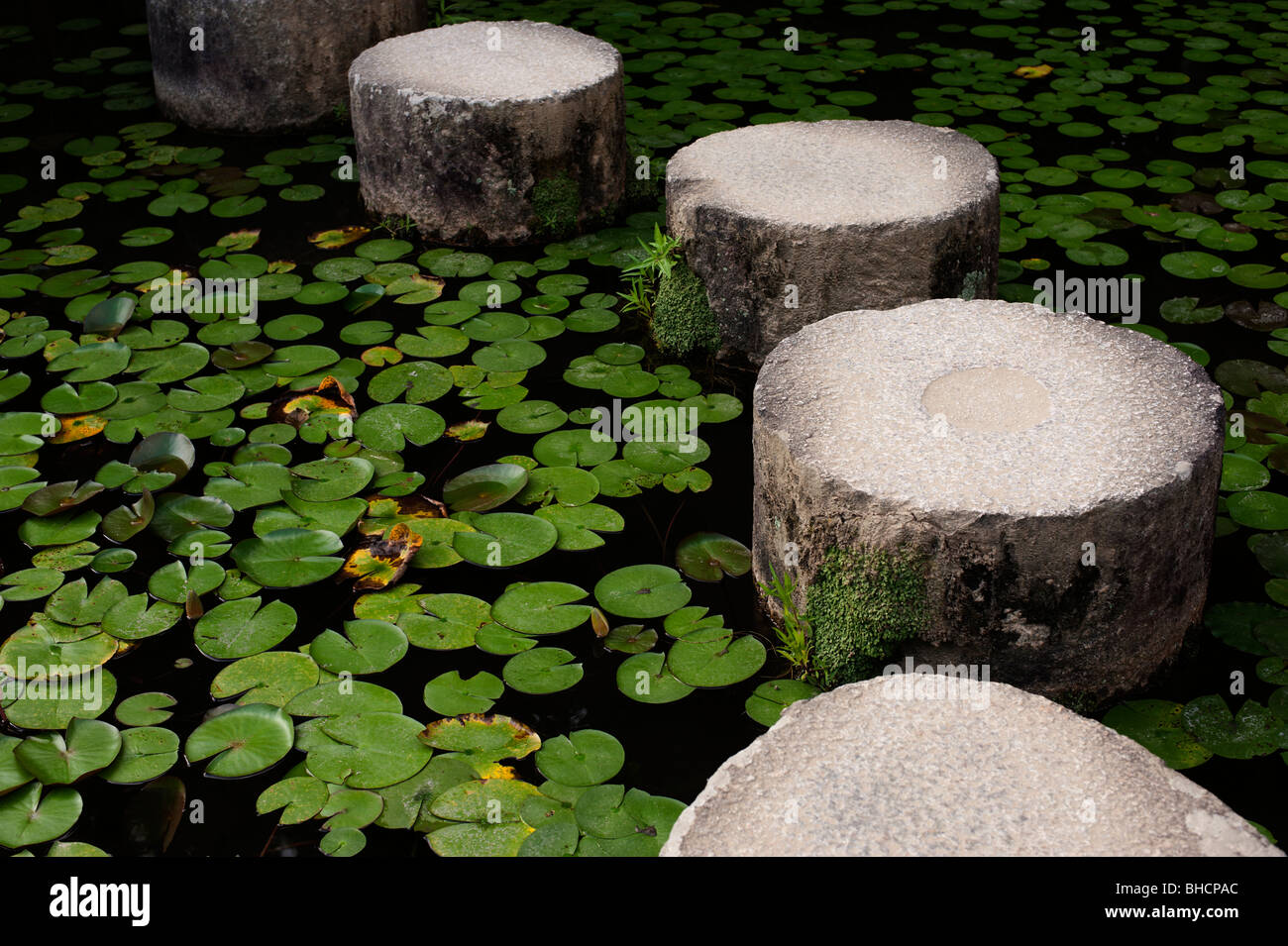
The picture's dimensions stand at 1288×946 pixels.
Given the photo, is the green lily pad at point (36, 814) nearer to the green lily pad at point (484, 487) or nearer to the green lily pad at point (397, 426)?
the green lily pad at point (484, 487)

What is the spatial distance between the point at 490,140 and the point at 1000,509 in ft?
6.12

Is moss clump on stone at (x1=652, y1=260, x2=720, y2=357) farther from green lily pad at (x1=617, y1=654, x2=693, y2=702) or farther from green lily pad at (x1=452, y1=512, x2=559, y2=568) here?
green lily pad at (x1=617, y1=654, x2=693, y2=702)

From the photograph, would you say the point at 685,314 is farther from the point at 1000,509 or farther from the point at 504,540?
the point at 1000,509

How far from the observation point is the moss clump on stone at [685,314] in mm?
2730

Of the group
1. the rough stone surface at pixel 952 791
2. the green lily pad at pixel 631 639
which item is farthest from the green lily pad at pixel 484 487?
the rough stone surface at pixel 952 791

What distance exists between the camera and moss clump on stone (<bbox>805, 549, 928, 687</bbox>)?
70.3 inches

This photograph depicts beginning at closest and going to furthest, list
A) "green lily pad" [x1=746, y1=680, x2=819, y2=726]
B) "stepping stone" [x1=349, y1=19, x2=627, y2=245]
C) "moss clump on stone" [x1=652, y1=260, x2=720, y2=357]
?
1. "green lily pad" [x1=746, y1=680, x2=819, y2=726]
2. "moss clump on stone" [x1=652, y1=260, x2=720, y2=357]
3. "stepping stone" [x1=349, y1=19, x2=627, y2=245]

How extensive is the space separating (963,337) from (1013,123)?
2046 millimetres

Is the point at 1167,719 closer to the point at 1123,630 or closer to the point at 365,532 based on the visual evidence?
the point at 1123,630

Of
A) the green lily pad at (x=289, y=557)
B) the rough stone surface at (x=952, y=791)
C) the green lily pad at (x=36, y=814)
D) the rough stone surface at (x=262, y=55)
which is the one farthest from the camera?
the rough stone surface at (x=262, y=55)

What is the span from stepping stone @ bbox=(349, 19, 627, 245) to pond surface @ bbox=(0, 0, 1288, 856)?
0.09 metres

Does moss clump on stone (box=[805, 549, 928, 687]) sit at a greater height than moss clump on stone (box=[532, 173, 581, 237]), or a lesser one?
lesser

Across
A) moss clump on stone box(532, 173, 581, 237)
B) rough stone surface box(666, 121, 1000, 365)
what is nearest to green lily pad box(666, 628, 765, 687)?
rough stone surface box(666, 121, 1000, 365)

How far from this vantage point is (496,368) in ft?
9.05
